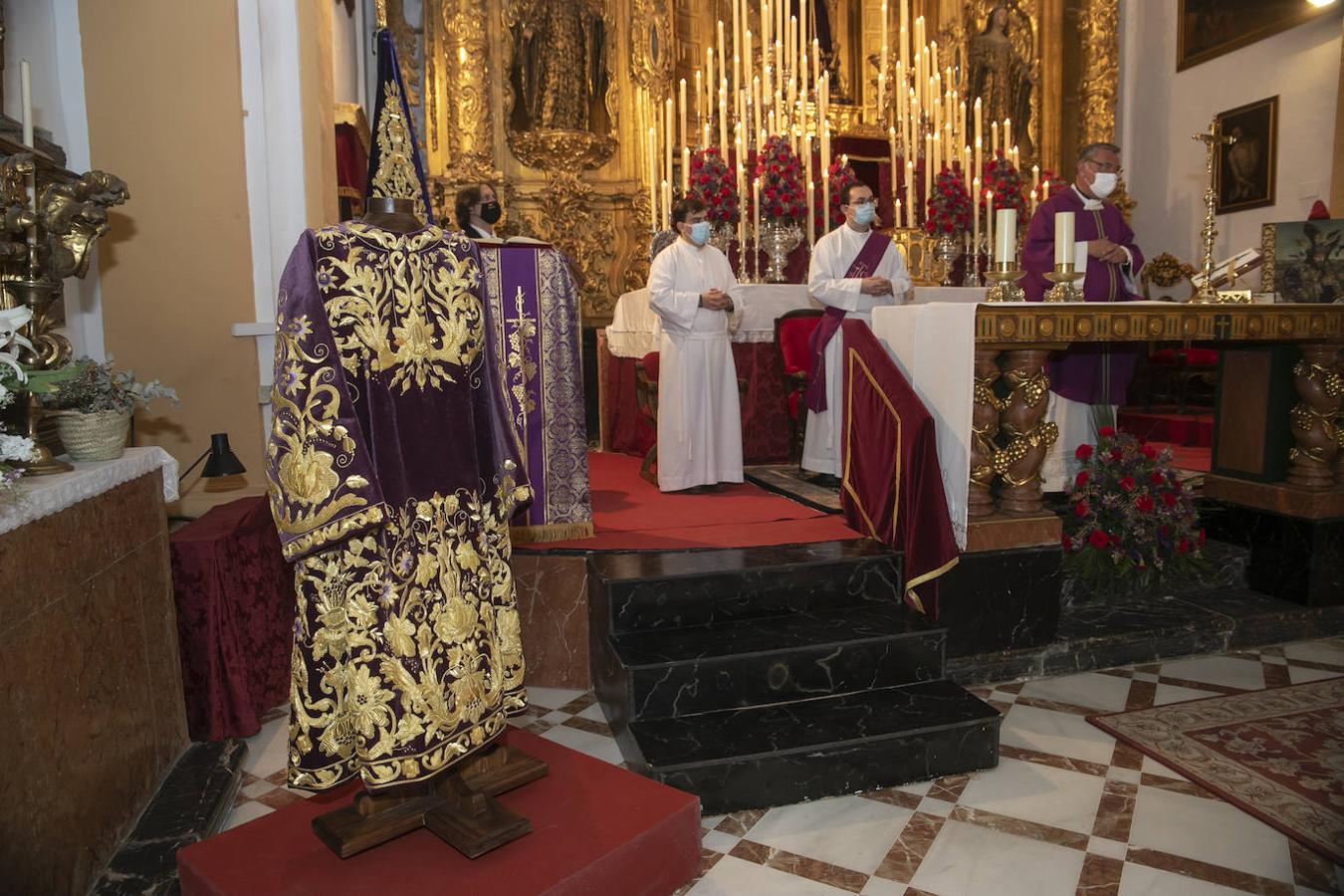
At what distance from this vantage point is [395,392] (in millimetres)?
2291

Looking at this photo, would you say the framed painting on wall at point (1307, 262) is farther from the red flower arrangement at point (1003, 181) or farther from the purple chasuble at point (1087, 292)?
the red flower arrangement at point (1003, 181)

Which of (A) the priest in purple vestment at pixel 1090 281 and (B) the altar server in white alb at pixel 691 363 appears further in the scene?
(B) the altar server in white alb at pixel 691 363

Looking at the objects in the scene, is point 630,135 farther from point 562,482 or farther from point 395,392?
point 395,392

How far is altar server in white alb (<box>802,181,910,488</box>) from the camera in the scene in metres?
5.62

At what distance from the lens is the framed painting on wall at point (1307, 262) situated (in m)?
4.66

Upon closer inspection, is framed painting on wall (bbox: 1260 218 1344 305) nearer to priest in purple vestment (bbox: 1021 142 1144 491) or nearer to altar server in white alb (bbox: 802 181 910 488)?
priest in purple vestment (bbox: 1021 142 1144 491)

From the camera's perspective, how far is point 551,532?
434cm

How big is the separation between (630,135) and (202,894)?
7.70m

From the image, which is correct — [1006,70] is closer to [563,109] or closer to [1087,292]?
[563,109]

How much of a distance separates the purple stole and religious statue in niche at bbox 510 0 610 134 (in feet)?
13.2

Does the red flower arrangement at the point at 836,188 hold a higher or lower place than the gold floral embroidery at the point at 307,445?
higher

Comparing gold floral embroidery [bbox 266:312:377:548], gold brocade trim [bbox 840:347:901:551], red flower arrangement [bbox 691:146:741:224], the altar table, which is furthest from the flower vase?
gold floral embroidery [bbox 266:312:377:548]

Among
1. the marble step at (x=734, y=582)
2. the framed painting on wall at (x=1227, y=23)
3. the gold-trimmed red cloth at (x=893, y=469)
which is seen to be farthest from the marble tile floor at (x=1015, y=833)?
the framed painting on wall at (x=1227, y=23)

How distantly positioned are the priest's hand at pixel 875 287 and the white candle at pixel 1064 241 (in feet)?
4.42
